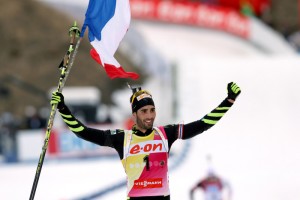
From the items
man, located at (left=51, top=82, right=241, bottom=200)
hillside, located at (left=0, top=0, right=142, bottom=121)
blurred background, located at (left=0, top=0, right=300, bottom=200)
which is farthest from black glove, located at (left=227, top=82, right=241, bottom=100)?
hillside, located at (left=0, top=0, right=142, bottom=121)

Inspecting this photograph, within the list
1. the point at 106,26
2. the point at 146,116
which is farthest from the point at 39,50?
the point at 146,116

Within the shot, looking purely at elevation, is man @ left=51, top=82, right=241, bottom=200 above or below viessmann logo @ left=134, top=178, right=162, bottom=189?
above

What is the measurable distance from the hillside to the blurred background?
2.55 m

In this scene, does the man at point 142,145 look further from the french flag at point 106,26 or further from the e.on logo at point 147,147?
the french flag at point 106,26

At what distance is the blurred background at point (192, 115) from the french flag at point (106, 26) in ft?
19.1

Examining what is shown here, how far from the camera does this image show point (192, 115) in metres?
23.1

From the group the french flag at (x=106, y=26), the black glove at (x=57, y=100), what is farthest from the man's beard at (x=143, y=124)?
the french flag at (x=106, y=26)

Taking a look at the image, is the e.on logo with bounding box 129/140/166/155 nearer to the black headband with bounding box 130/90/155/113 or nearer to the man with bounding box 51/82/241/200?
the man with bounding box 51/82/241/200

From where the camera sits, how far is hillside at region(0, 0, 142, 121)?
46000 mm

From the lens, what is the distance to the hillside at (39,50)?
4600 cm

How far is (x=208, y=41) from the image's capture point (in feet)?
131

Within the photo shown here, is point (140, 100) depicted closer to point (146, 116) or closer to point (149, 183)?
point (146, 116)

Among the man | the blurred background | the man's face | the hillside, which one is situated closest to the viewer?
the man's face

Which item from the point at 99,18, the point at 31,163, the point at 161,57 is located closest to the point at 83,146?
the point at 31,163
